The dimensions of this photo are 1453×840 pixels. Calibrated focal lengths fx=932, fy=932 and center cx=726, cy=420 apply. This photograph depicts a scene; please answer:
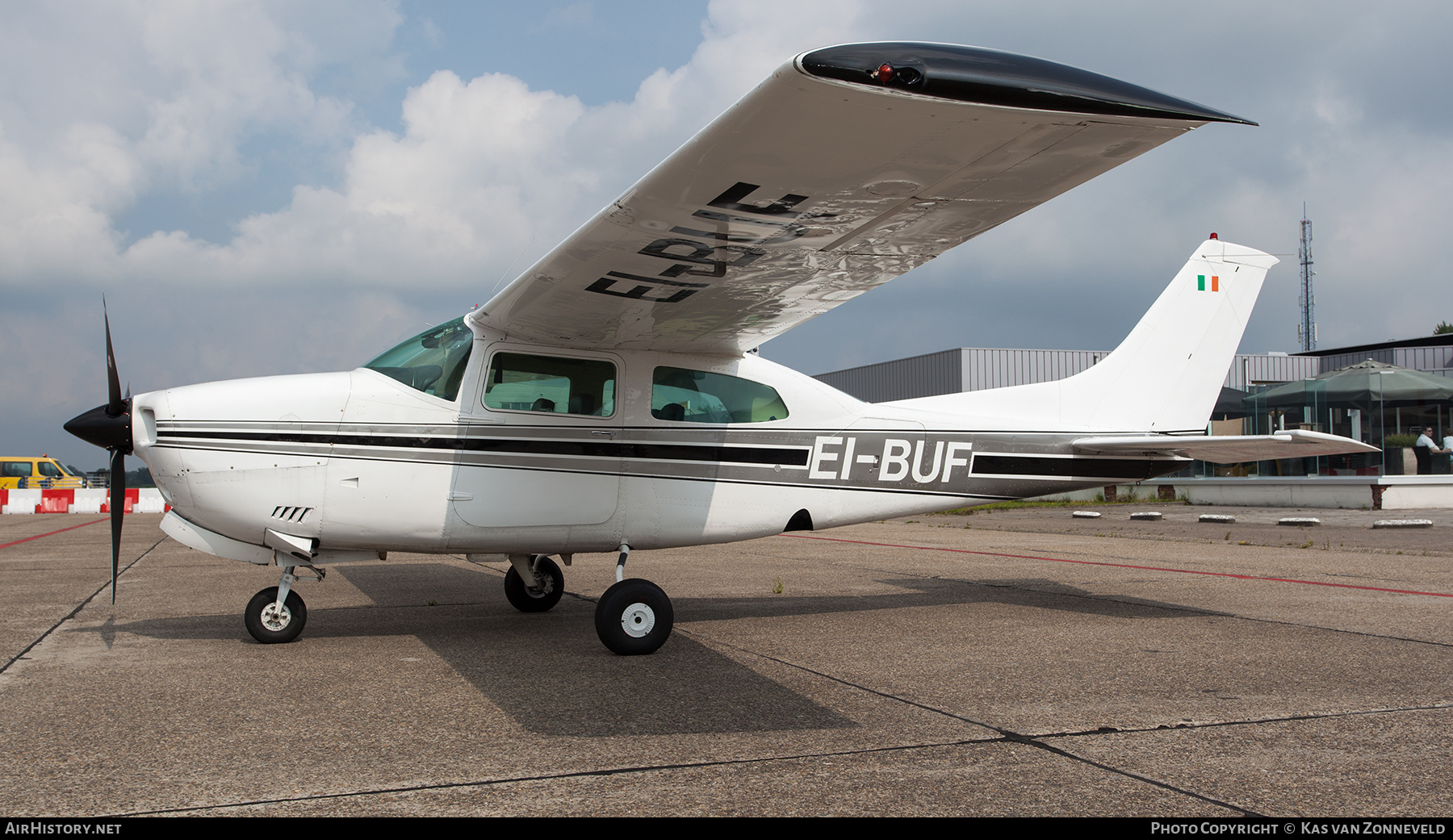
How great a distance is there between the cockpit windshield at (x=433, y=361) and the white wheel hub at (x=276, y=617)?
63.9 inches

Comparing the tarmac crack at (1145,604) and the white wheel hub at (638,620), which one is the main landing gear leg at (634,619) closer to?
the white wheel hub at (638,620)

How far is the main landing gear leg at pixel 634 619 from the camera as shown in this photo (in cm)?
561

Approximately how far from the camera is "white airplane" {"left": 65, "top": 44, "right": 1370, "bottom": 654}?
336 centimetres

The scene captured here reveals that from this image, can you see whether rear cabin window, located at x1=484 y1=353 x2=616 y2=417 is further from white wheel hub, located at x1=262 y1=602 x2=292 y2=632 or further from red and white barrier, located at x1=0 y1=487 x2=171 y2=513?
red and white barrier, located at x1=0 y1=487 x2=171 y2=513

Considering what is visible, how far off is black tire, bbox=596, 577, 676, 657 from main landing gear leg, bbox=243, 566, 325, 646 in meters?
1.83

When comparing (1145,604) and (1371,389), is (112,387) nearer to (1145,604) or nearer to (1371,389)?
(1145,604)

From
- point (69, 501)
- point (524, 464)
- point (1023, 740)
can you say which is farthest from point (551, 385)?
point (69, 501)

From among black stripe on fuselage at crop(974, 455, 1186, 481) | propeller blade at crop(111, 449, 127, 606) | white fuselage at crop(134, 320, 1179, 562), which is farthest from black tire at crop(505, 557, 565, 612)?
black stripe on fuselage at crop(974, 455, 1186, 481)

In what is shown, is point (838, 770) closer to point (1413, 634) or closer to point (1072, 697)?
point (1072, 697)

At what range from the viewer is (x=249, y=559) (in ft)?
19.8

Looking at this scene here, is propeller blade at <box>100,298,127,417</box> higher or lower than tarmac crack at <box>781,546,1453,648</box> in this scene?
higher

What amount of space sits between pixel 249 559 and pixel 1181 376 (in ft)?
24.3

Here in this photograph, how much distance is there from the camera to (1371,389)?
19.3 metres
